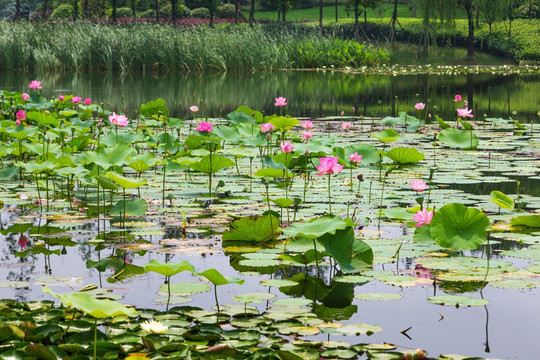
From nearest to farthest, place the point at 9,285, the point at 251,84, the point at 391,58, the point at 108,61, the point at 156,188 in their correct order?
the point at 9,285 < the point at 156,188 < the point at 251,84 < the point at 108,61 < the point at 391,58

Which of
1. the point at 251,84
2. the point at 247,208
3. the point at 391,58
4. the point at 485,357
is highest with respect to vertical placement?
the point at 391,58

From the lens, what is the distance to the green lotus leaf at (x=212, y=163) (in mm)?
4656

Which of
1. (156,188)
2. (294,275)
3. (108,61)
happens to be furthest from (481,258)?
(108,61)

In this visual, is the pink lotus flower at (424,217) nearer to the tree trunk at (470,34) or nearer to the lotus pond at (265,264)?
the lotus pond at (265,264)

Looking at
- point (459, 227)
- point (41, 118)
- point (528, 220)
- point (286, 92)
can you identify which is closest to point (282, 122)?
point (41, 118)

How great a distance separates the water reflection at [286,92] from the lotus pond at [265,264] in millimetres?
4256

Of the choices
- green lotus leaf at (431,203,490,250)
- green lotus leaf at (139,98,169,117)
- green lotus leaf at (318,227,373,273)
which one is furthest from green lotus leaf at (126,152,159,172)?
green lotus leaf at (139,98,169,117)

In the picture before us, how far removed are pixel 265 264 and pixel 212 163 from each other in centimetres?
168

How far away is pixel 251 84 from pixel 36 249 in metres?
13.0

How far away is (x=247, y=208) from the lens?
430cm

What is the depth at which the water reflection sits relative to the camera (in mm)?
11047

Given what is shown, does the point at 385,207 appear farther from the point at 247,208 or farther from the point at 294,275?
the point at 294,275

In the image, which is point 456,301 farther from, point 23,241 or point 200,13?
point 200,13

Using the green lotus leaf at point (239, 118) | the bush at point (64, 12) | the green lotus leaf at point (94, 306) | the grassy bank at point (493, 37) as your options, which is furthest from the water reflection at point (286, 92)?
the bush at point (64, 12)
